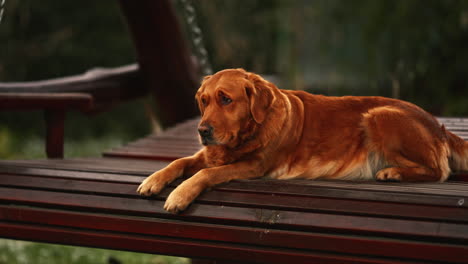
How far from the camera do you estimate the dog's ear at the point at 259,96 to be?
258cm

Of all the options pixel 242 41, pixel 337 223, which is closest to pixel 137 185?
pixel 337 223

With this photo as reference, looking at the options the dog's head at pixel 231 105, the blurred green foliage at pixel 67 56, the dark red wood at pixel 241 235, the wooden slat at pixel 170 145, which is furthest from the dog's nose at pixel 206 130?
the blurred green foliage at pixel 67 56

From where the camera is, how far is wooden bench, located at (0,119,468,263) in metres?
2.03

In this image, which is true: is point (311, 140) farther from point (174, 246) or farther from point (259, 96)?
point (174, 246)

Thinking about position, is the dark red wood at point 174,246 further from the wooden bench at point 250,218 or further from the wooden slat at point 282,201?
the wooden slat at point 282,201

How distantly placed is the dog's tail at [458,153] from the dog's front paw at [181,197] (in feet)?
4.89

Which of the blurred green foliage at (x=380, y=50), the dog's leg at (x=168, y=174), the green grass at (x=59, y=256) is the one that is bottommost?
the green grass at (x=59, y=256)

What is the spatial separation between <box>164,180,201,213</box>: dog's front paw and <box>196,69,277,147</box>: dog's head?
243 millimetres

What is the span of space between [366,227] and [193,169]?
1.07 m

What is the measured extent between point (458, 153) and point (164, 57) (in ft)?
10.6

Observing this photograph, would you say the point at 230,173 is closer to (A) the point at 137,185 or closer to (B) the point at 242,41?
(A) the point at 137,185

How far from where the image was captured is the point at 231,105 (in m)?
2.52

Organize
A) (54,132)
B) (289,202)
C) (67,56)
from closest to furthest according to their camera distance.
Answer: (289,202) < (54,132) < (67,56)

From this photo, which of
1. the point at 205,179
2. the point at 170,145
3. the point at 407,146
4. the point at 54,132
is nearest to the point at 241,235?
the point at 205,179
